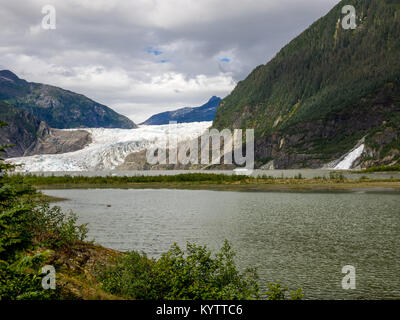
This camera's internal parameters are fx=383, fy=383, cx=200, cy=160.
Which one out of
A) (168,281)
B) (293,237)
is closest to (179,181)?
(293,237)

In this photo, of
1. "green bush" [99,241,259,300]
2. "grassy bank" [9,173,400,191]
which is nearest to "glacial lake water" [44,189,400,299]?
"green bush" [99,241,259,300]

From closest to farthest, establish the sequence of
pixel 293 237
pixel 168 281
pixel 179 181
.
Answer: pixel 168 281 < pixel 293 237 < pixel 179 181

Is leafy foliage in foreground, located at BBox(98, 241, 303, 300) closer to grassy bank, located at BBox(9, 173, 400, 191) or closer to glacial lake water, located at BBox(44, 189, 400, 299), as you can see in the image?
glacial lake water, located at BBox(44, 189, 400, 299)

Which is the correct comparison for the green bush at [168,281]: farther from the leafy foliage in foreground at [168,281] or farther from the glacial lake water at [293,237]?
the glacial lake water at [293,237]

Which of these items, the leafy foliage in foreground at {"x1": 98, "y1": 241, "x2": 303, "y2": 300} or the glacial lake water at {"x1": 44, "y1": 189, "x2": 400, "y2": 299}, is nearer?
the leafy foliage in foreground at {"x1": 98, "y1": 241, "x2": 303, "y2": 300}

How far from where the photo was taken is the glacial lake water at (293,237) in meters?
21.7

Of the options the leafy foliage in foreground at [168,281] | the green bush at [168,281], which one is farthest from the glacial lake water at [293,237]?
the green bush at [168,281]

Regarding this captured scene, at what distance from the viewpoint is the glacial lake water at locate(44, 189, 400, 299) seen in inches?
856

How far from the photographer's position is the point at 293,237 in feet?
113

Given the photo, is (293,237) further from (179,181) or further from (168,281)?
(179,181)

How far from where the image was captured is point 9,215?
38.6ft
